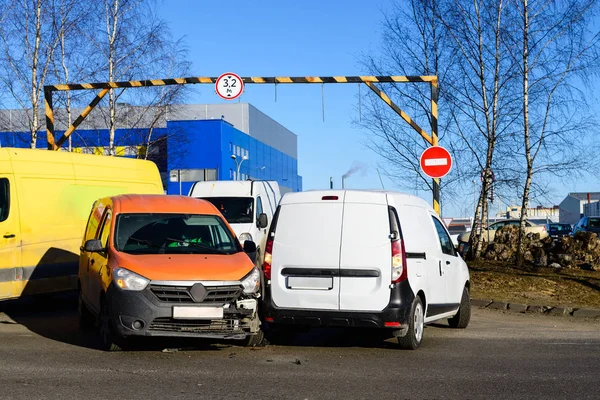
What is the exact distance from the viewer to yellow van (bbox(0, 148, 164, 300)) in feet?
46.5

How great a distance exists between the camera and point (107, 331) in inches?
418

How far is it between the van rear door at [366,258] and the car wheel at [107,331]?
2601 mm

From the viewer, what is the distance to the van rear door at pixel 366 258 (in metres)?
10.7

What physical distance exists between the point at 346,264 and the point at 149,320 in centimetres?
232

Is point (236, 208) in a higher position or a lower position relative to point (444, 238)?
higher

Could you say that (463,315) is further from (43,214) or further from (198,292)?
(43,214)

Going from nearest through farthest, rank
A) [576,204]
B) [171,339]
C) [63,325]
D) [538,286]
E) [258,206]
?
[171,339], [63,325], [538,286], [258,206], [576,204]

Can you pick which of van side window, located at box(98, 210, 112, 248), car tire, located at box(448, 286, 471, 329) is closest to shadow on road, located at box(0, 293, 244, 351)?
van side window, located at box(98, 210, 112, 248)

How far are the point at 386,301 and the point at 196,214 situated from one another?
2937mm

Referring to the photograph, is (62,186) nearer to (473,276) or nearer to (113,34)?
(473,276)

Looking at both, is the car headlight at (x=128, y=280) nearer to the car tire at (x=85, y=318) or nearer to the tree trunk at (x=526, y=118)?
the car tire at (x=85, y=318)

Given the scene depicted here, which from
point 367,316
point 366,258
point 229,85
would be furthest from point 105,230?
point 229,85

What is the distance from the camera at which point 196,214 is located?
1212cm

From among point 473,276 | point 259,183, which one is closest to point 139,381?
point 473,276
